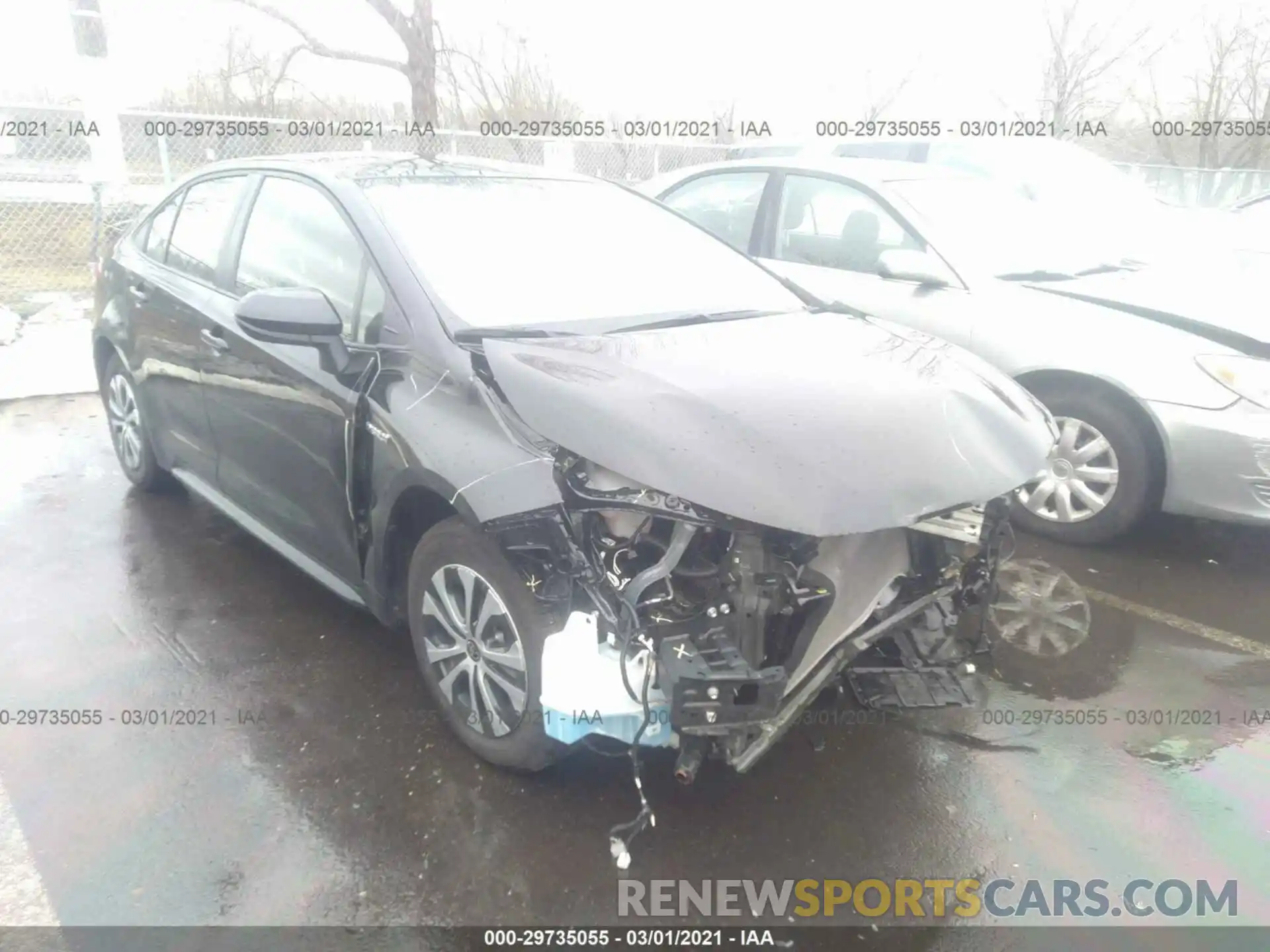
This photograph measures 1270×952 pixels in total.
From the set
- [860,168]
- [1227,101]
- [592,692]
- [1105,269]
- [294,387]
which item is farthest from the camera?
[1227,101]

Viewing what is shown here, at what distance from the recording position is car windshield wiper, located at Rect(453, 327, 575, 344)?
2.67 metres

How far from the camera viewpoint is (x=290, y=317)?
2756 millimetres

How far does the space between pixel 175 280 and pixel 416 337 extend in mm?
1847

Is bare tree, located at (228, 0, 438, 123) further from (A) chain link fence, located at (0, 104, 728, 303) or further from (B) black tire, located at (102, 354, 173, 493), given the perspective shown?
(B) black tire, located at (102, 354, 173, 493)

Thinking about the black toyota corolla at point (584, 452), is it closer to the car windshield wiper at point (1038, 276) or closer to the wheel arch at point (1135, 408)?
the wheel arch at point (1135, 408)

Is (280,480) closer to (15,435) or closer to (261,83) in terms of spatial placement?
(15,435)

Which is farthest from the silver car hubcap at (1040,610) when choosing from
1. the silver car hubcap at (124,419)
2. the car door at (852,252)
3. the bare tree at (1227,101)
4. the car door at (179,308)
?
the bare tree at (1227,101)

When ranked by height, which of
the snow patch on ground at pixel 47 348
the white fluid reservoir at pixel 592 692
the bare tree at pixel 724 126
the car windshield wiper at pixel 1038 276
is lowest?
the snow patch on ground at pixel 47 348

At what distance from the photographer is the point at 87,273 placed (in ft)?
33.7

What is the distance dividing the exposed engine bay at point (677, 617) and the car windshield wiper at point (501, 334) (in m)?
0.57

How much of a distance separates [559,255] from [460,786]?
1.80 meters

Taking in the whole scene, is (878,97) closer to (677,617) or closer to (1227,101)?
(1227,101)

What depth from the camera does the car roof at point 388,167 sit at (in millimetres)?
3303

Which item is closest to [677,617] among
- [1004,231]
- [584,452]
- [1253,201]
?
[584,452]
